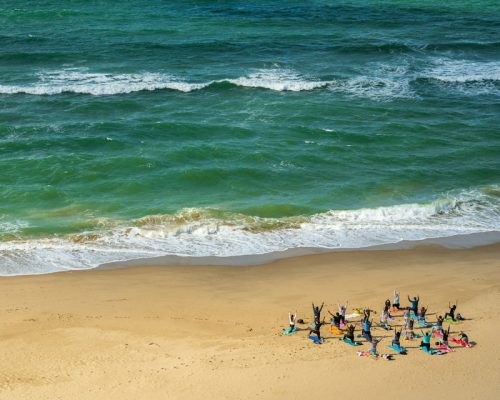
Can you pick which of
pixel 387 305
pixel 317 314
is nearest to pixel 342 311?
pixel 317 314

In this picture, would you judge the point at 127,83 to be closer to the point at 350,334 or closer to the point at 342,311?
the point at 342,311

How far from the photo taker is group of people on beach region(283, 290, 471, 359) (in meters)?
24.6

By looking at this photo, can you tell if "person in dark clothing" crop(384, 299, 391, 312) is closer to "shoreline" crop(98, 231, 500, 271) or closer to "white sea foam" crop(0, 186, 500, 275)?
"shoreline" crop(98, 231, 500, 271)

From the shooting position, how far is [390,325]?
2608cm

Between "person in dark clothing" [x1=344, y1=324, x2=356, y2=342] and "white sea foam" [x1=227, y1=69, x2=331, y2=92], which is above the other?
"white sea foam" [x1=227, y1=69, x2=331, y2=92]

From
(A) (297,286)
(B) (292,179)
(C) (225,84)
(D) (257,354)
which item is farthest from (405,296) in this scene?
(C) (225,84)

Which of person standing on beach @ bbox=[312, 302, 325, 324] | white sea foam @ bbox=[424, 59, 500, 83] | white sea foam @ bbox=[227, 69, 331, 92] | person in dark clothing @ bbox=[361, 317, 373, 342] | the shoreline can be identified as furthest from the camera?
white sea foam @ bbox=[424, 59, 500, 83]

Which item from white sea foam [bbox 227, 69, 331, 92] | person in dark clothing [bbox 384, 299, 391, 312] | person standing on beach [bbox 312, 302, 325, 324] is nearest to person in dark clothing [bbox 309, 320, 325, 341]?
person standing on beach [bbox 312, 302, 325, 324]

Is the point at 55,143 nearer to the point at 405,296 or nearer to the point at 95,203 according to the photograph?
the point at 95,203

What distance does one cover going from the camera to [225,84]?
166ft

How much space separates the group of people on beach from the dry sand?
15.0 inches

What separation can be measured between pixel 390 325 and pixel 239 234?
9.66 m

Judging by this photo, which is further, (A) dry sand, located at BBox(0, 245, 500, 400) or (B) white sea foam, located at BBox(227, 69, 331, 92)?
(B) white sea foam, located at BBox(227, 69, 331, 92)

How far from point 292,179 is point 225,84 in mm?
13852
